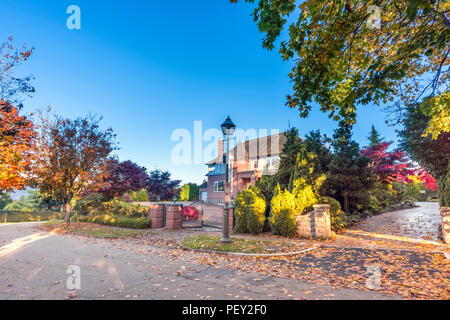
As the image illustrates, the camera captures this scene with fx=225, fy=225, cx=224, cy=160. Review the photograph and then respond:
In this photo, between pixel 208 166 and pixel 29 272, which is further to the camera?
pixel 208 166

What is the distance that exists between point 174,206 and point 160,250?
6.20 metres

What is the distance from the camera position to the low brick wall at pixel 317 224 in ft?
33.7

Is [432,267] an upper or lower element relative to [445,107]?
lower

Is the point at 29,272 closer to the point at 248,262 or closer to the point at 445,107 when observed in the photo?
the point at 248,262

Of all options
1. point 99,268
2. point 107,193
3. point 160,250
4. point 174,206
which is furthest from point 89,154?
point 99,268

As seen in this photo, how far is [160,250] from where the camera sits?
8.59 m

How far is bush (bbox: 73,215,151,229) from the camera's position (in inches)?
574

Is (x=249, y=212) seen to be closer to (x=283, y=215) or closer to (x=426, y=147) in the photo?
(x=283, y=215)

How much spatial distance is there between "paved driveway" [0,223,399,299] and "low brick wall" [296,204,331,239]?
5.24m

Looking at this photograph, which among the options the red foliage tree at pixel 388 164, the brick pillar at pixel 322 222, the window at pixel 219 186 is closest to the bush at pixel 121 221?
the brick pillar at pixel 322 222

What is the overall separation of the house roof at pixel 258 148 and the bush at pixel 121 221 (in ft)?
56.3

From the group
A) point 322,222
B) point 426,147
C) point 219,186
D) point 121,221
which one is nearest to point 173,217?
point 121,221

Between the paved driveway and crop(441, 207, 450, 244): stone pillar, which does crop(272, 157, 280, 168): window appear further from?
the paved driveway

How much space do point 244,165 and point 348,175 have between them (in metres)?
18.5
